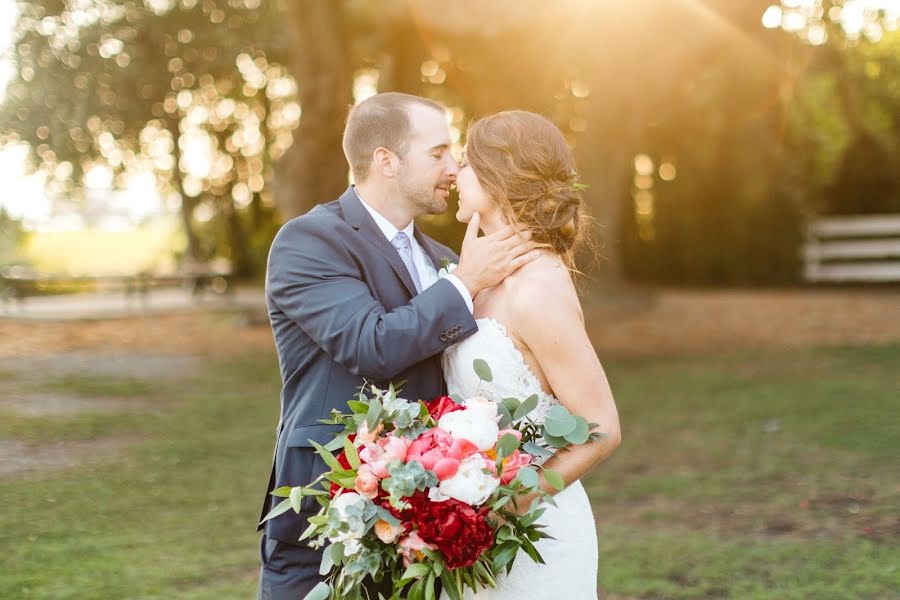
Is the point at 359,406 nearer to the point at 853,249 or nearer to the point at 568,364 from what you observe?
the point at 568,364

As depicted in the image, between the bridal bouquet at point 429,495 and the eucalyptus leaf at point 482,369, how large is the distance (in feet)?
0.40

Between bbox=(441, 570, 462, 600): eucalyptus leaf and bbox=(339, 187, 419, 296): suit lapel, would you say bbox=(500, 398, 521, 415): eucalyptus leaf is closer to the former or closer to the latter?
bbox=(441, 570, 462, 600): eucalyptus leaf

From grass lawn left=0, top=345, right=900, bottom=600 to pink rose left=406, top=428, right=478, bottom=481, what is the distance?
3166 mm

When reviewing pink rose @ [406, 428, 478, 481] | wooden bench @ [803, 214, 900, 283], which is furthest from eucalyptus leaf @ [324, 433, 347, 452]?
wooden bench @ [803, 214, 900, 283]

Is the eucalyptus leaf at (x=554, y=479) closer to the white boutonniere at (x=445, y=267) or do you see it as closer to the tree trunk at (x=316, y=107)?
the white boutonniere at (x=445, y=267)

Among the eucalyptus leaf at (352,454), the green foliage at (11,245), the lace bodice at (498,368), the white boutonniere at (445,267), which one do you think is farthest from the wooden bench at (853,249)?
the eucalyptus leaf at (352,454)

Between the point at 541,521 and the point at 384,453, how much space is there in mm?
716

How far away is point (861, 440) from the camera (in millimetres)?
8703

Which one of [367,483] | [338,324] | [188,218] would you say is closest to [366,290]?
[338,324]

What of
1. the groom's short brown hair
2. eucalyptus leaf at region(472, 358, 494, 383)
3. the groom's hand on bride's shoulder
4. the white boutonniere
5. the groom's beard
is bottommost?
eucalyptus leaf at region(472, 358, 494, 383)

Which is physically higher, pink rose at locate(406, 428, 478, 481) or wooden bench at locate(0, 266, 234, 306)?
pink rose at locate(406, 428, 478, 481)

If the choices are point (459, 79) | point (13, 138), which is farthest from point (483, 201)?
point (459, 79)

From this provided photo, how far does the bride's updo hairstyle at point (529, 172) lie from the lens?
121 inches

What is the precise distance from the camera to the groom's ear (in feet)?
11.5
